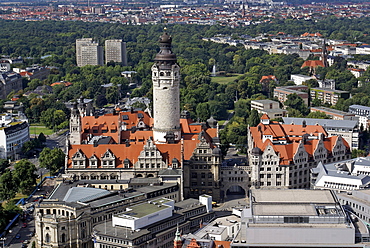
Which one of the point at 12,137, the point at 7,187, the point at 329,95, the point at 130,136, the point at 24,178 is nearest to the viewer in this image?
the point at 7,187

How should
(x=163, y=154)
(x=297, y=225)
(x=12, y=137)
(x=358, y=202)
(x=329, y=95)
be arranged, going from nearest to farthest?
1. (x=297, y=225)
2. (x=358, y=202)
3. (x=163, y=154)
4. (x=12, y=137)
5. (x=329, y=95)

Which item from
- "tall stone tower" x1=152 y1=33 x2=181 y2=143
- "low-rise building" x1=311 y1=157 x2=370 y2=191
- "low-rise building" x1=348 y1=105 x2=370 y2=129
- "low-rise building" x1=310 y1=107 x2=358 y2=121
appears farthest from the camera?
"low-rise building" x1=348 y1=105 x2=370 y2=129

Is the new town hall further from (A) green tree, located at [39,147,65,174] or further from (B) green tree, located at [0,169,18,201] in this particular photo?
(A) green tree, located at [39,147,65,174]

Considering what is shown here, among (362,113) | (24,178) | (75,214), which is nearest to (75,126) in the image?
(24,178)

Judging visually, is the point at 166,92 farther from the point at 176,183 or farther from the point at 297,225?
the point at 297,225

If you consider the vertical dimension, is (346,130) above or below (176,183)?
above

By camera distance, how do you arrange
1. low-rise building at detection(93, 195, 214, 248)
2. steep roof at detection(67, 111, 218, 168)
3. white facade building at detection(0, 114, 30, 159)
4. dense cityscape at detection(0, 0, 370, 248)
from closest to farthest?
dense cityscape at detection(0, 0, 370, 248) → low-rise building at detection(93, 195, 214, 248) → steep roof at detection(67, 111, 218, 168) → white facade building at detection(0, 114, 30, 159)

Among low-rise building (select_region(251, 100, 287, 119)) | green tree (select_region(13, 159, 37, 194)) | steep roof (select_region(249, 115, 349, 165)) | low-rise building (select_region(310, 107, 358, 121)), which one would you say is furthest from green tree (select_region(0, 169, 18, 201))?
low-rise building (select_region(251, 100, 287, 119))
